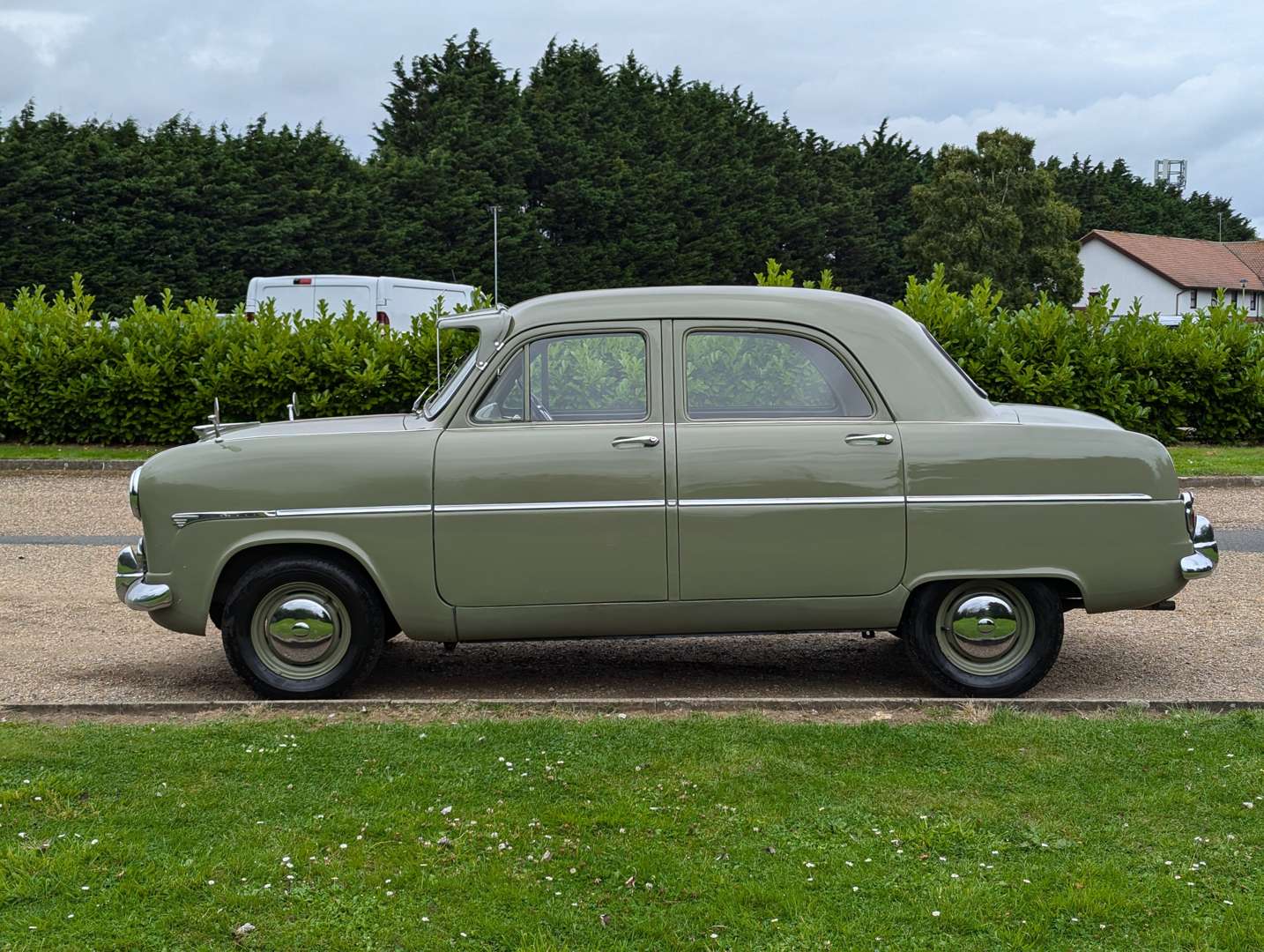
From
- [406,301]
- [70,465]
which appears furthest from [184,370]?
[406,301]

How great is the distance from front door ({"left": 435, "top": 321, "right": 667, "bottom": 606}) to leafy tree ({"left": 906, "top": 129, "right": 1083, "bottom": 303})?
62.1 metres

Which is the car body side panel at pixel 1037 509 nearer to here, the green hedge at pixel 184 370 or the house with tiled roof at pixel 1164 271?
the green hedge at pixel 184 370

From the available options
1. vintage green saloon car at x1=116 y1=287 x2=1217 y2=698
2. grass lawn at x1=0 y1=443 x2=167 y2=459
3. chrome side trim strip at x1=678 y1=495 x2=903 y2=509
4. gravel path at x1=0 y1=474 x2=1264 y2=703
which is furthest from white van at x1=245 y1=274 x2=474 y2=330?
chrome side trim strip at x1=678 y1=495 x2=903 y2=509

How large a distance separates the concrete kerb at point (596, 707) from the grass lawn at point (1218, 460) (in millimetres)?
8220

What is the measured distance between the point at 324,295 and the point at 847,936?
20.4 m

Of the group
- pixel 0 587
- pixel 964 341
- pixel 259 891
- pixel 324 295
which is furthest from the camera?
pixel 324 295

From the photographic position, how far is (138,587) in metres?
6.48

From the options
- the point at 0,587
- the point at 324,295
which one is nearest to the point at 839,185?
the point at 324,295

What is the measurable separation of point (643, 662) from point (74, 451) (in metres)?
10.9

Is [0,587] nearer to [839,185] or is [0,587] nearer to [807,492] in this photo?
[807,492]

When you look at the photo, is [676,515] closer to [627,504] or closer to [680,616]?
[627,504]

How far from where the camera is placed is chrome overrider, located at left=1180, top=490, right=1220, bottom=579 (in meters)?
6.43

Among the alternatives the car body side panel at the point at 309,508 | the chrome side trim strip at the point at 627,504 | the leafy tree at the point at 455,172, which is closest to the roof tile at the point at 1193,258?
the leafy tree at the point at 455,172

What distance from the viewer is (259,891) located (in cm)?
416
